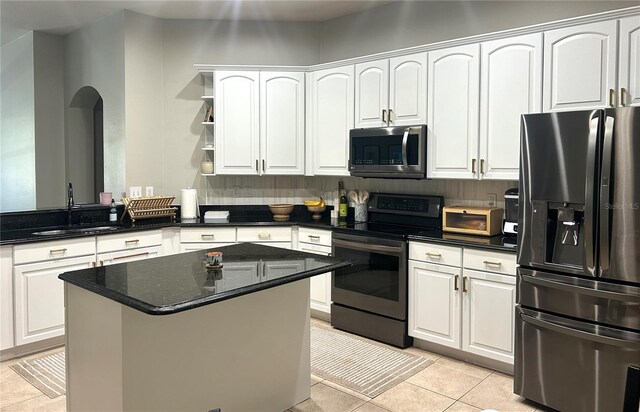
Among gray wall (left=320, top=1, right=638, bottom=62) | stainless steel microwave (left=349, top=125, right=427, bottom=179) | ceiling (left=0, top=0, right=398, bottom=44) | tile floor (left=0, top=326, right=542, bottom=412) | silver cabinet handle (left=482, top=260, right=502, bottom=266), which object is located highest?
ceiling (left=0, top=0, right=398, bottom=44)

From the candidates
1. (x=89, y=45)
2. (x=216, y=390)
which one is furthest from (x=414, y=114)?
(x=89, y=45)

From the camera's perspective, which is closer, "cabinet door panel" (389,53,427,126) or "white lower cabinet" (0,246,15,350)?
"white lower cabinet" (0,246,15,350)

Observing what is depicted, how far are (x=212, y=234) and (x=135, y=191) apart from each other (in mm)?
980

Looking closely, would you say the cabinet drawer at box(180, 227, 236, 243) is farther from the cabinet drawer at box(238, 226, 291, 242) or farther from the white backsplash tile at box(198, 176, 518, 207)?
the white backsplash tile at box(198, 176, 518, 207)

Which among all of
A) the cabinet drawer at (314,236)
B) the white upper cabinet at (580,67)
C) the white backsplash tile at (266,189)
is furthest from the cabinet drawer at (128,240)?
the white upper cabinet at (580,67)

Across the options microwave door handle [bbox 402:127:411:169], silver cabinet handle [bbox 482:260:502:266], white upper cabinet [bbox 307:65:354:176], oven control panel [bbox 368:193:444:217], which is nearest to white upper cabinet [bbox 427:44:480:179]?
microwave door handle [bbox 402:127:411:169]

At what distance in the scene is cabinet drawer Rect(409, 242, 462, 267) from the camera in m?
3.52

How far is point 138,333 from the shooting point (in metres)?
2.15

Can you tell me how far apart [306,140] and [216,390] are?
2886 mm

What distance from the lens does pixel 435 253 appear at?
3.63 meters

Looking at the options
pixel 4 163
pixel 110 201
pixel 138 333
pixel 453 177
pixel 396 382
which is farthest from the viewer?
pixel 4 163

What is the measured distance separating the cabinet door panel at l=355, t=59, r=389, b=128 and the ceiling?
76 centimetres

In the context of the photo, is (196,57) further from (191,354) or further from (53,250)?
(191,354)

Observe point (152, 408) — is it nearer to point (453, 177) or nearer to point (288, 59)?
point (453, 177)
